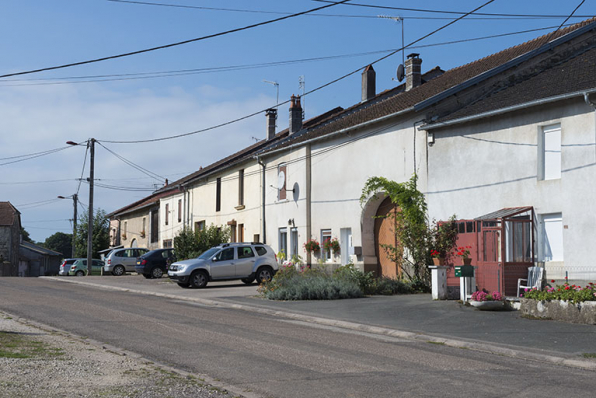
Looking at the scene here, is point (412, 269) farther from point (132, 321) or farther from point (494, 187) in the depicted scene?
point (132, 321)

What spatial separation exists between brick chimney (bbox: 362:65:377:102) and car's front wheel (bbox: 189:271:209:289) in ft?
48.2

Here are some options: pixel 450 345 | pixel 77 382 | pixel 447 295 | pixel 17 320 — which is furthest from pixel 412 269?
pixel 77 382

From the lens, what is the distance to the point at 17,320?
530 inches

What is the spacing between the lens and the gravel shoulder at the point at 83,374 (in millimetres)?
6699

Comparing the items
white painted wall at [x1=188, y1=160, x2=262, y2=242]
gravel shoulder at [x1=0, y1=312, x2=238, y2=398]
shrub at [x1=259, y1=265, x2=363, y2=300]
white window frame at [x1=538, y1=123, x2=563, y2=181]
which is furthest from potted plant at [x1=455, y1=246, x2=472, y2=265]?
white painted wall at [x1=188, y1=160, x2=262, y2=242]

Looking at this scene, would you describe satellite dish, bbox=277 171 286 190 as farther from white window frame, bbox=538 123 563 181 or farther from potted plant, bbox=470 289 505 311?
potted plant, bbox=470 289 505 311

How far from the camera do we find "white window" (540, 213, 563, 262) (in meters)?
17.6

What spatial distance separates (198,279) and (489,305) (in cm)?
1328

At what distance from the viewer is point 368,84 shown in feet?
120

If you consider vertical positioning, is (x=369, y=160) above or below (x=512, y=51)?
below

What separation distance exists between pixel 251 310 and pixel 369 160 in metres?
9.29

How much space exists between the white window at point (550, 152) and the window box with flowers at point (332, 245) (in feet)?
33.9

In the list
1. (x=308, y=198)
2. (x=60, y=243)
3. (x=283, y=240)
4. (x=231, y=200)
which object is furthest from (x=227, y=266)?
(x=60, y=243)

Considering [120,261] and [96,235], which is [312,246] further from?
[96,235]
